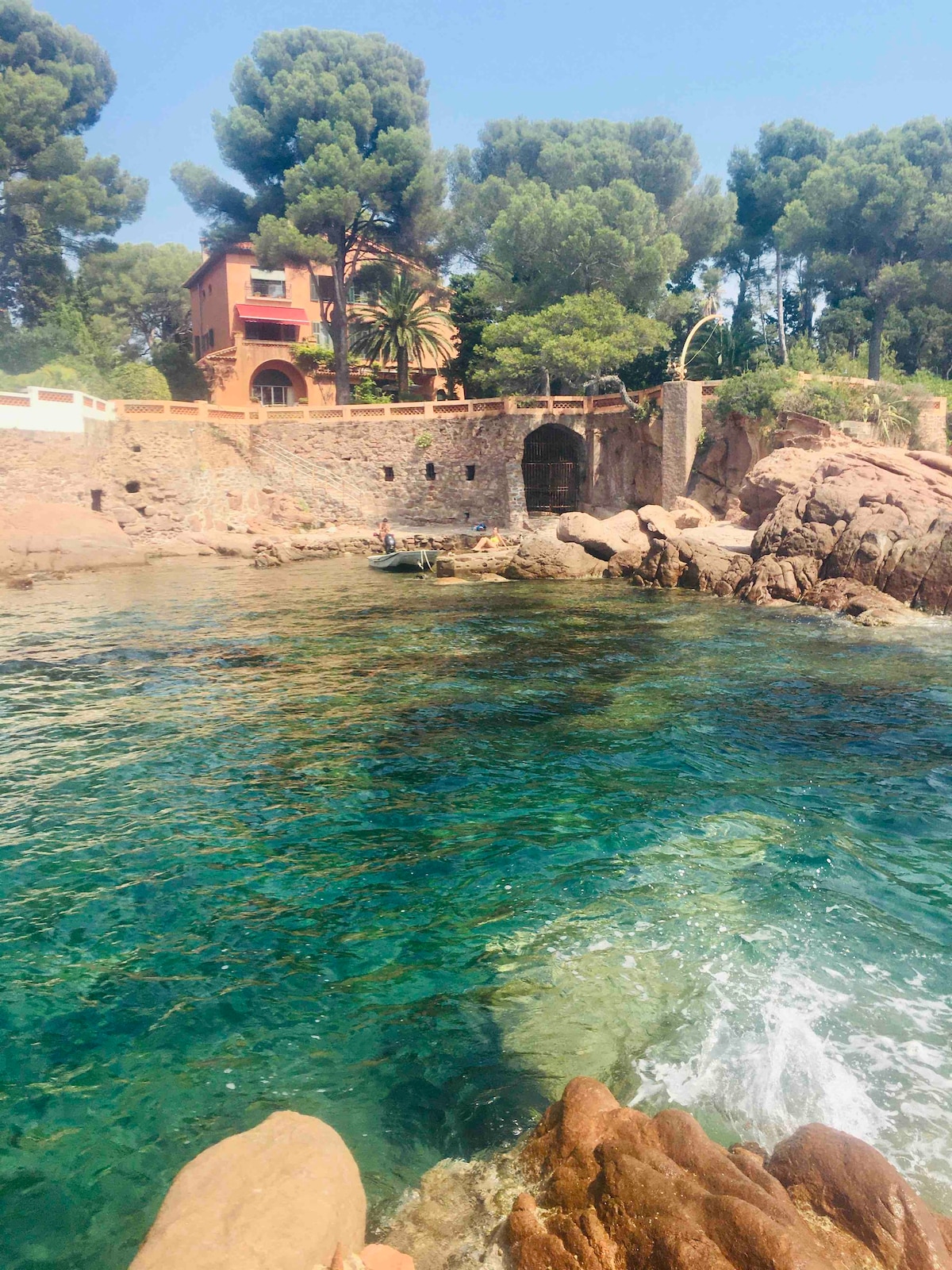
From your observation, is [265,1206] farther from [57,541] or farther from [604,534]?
[57,541]

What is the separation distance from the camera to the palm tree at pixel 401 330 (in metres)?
42.6

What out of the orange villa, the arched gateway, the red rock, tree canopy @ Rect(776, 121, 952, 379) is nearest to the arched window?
the orange villa

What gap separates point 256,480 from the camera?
4016 cm

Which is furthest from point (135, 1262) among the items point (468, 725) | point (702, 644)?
point (702, 644)

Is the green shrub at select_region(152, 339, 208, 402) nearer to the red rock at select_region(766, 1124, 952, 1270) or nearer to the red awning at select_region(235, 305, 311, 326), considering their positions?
the red awning at select_region(235, 305, 311, 326)

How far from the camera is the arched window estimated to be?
4856 cm

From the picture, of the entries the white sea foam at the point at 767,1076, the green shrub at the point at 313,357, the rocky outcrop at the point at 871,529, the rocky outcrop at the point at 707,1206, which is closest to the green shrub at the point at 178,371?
the green shrub at the point at 313,357

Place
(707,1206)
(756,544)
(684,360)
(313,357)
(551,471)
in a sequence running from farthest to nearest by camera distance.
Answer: (313,357) < (551,471) < (684,360) < (756,544) < (707,1206)

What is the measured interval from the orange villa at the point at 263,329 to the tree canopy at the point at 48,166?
6.67 meters

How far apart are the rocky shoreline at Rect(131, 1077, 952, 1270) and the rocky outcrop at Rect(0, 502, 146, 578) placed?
27243 mm

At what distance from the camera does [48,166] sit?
45.9 metres

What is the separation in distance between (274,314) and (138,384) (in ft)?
32.7

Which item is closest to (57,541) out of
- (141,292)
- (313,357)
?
(313,357)

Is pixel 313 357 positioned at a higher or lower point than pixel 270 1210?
higher
